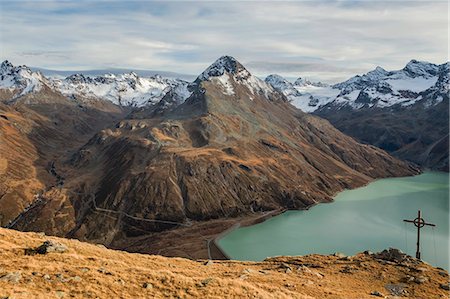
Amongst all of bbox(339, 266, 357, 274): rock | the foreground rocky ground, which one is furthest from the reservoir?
bbox(339, 266, 357, 274): rock

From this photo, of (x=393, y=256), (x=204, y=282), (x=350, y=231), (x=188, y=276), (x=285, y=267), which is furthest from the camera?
(x=350, y=231)

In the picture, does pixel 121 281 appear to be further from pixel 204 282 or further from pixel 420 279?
pixel 420 279

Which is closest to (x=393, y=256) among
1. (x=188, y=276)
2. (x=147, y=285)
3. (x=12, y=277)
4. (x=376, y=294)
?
(x=376, y=294)

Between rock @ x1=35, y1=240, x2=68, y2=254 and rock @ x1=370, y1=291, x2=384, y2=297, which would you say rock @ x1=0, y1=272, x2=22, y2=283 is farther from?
rock @ x1=370, y1=291, x2=384, y2=297

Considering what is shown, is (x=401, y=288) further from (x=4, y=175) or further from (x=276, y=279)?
(x=4, y=175)

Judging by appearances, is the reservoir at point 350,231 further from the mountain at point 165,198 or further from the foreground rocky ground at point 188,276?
the foreground rocky ground at point 188,276

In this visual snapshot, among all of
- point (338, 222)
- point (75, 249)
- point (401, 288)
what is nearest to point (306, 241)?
point (338, 222)
